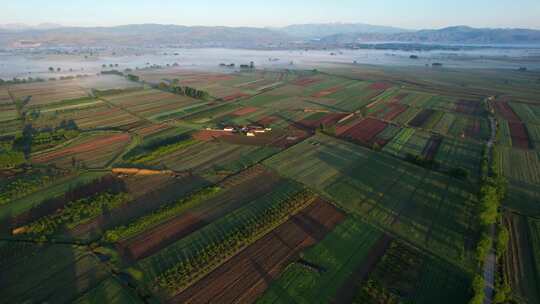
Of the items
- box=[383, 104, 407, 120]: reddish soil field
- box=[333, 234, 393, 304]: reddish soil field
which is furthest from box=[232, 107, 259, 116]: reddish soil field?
box=[333, 234, 393, 304]: reddish soil field

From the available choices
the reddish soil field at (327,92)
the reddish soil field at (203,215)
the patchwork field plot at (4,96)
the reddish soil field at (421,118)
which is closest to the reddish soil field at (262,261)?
the reddish soil field at (203,215)

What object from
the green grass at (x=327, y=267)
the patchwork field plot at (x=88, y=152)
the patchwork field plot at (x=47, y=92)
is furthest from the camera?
the patchwork field plot at (x=47, y=92)

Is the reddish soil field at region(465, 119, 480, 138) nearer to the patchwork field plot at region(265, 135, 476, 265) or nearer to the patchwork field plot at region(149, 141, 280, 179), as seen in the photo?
the patchwork field plot at region(265, 135, 476, 265)

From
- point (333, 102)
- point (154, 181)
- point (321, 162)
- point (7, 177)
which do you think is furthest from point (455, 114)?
point (7, 177)

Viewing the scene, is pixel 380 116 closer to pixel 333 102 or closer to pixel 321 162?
pixel 333 102

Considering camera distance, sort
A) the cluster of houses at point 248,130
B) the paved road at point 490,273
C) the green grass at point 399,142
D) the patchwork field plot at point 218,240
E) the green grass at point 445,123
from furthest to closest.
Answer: the green grass at point 445,123 < the cluster of houses at point 248,130 < the green grass at point 399,142 < the patchwork field plot at point 218,240 < the paved road at point 490,273

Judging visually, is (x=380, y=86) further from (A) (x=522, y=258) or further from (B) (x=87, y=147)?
(B) (x=87, y=147)

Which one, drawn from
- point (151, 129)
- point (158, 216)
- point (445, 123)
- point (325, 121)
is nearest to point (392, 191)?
point (158, 216)

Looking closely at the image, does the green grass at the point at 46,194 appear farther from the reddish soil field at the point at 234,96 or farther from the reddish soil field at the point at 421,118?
the reddish soil field at the point at 421,118
